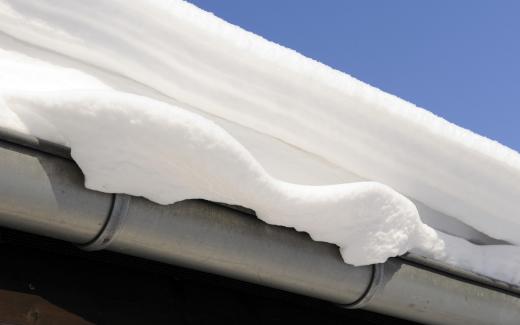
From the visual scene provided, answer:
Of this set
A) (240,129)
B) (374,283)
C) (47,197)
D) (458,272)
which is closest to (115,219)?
(47,197)

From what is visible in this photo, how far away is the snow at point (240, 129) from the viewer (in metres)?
1.03

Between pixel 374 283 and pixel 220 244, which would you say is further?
pixel 374 283

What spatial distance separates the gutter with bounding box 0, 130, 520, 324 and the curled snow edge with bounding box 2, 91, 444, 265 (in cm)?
3

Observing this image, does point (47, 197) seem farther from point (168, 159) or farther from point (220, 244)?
point (220, 244)

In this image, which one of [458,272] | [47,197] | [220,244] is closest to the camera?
[47,197]

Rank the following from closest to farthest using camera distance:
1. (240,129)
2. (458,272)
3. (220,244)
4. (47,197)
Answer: (47,197)
(220,244)
(240,129)
(458,272)

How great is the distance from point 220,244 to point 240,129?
0.82ft

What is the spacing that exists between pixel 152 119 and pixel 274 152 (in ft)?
1.24

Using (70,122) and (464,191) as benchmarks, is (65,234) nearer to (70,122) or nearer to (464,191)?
(70,122)

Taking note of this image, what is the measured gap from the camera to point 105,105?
3.26 feet

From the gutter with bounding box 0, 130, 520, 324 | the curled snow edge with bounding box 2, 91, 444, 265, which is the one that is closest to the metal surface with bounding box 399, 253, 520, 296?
the gutter with bounding box 0, 130, 520, 324

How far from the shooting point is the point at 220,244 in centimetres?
117

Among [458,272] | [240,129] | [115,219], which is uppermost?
[240,129]

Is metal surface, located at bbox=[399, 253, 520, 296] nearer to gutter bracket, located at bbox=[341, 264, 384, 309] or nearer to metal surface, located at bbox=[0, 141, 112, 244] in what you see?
gutter bracket, located at bbox=[341, 264, 384, 309]
